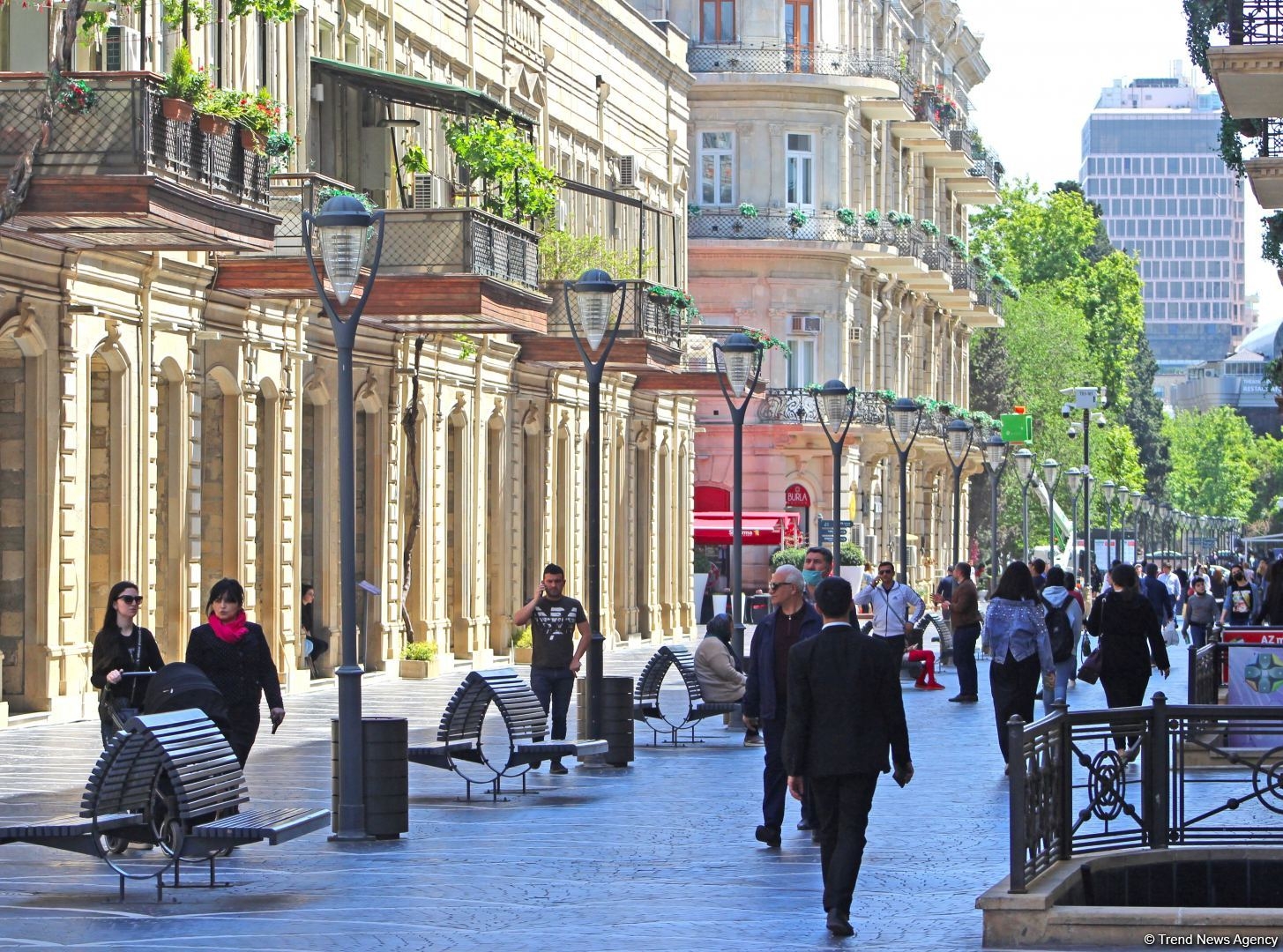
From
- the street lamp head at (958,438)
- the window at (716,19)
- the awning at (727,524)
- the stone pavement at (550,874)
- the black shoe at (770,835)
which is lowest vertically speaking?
the stone pavement at (550,874)

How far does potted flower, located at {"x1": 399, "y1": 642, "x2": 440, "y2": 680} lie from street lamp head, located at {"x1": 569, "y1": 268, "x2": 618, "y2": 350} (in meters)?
12.6

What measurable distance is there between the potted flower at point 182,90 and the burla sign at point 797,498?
122 ft

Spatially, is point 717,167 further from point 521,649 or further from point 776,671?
point 776,671

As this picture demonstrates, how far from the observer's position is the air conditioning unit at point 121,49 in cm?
2572

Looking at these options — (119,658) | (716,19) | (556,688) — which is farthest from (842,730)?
(716,19)

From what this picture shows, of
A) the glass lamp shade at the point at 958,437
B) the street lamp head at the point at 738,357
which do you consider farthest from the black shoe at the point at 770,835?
the glass lamp shade at the point at 958,437

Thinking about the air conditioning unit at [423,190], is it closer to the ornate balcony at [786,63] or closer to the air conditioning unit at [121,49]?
the air conditioning unit at [121,49]

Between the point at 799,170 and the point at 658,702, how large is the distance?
1471 inches

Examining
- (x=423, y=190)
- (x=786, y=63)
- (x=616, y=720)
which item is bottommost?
(x=616, y=720)

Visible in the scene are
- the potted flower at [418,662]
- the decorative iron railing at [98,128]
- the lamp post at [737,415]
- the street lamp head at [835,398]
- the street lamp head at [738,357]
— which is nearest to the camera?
the decorative iron railing at [98,128]

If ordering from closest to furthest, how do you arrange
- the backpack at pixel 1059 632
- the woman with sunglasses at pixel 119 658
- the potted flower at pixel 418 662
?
the woman with sunglasses at pixel 119 658
the backpack at pixel 1059 632
the potted flower at pixel 418 662

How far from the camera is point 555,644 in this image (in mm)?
21094

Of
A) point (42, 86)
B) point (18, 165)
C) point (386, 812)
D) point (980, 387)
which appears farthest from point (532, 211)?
point (980, 387)

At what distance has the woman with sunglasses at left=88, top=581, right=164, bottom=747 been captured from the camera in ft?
52.8
